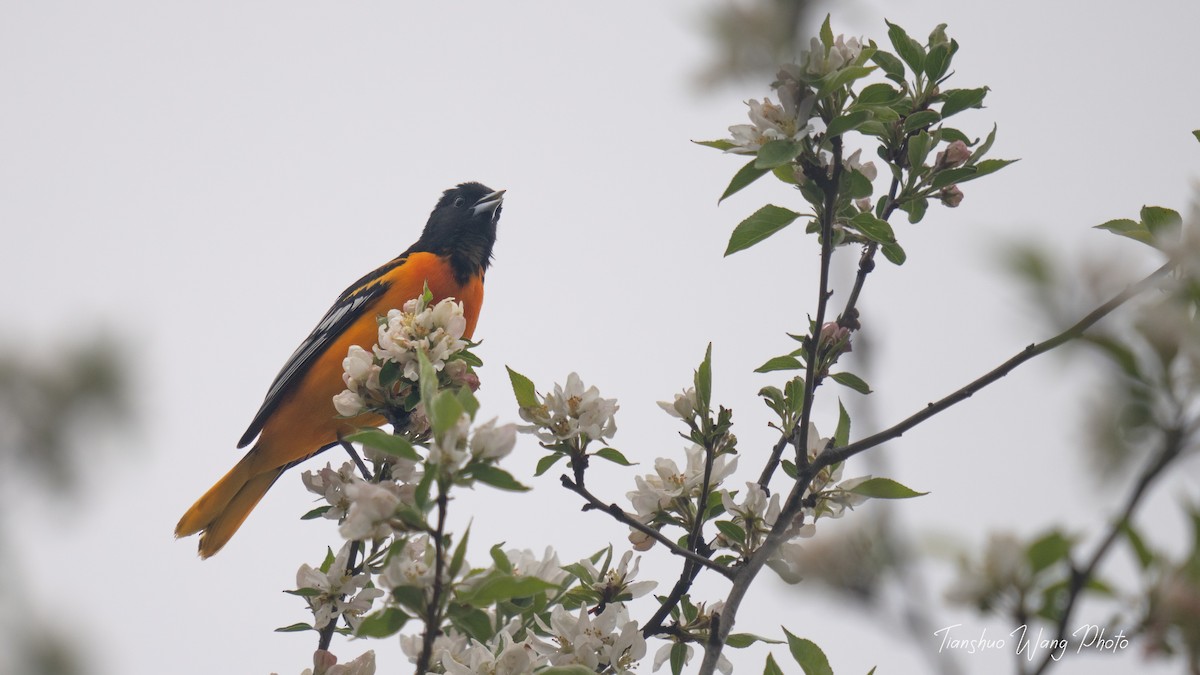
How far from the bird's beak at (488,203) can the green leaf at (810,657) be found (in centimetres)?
449

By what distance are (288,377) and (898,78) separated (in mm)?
3673

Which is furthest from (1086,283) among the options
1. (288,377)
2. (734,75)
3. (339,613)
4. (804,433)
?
(288,377)

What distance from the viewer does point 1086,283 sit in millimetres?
875

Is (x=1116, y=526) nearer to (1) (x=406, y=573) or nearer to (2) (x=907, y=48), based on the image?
(1) (x=406, y=573)

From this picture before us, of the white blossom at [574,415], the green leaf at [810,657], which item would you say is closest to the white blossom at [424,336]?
the white blossom at [574,415]

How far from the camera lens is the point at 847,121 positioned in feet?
5.85

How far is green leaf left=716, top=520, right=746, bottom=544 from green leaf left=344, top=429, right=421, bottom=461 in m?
0.77

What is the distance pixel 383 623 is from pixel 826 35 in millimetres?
1206

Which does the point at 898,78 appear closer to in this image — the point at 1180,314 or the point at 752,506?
the point at 752,506

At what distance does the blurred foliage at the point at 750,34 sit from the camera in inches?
54.2

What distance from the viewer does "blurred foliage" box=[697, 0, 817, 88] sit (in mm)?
1376

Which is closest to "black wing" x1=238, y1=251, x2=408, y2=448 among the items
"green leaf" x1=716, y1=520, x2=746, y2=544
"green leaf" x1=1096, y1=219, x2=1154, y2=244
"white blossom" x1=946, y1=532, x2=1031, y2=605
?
"green leaf" x1=716, y1=520, x2=746, y2=544

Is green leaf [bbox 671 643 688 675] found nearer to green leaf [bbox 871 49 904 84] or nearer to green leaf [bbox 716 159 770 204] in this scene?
green leaf [bbox 716 159 770 204]

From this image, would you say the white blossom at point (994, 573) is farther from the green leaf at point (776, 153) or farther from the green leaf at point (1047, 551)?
the green leaf at point (776, 153)
